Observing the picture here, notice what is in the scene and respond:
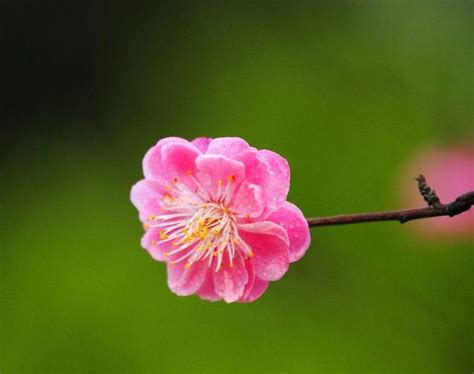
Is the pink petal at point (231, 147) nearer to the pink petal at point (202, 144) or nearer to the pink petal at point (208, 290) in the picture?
the pink petal at point (202, 144)

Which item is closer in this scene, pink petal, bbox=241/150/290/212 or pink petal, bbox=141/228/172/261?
pink petal, bbox=241/150/290/212

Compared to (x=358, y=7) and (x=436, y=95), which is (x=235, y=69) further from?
(x=436, y=95)

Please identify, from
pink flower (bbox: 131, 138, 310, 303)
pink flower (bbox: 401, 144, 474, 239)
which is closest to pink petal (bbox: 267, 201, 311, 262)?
pink flower (bbox: 131, 138, 310, 303)

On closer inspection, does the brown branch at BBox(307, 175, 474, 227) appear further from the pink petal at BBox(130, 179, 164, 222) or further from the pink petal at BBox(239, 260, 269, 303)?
the pink petal at BBox(130, 179, 164, 222)

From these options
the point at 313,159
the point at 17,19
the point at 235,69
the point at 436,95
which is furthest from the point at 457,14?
the point at 17,19

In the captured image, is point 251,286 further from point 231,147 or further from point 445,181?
point 445,181

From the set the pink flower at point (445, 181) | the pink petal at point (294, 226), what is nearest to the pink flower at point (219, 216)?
the pink petal at point (294, 226)

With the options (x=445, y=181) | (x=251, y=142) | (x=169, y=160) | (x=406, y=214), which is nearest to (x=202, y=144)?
(x=169, y=160)
